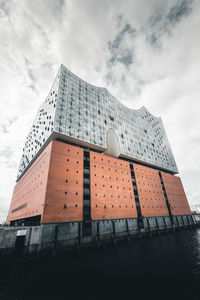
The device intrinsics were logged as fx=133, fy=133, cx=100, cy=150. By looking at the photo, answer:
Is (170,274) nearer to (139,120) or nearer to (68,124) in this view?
(68,124)

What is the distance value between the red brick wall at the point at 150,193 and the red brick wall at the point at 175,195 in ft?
13.9

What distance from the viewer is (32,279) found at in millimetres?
11461

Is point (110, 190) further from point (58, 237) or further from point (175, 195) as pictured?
point (175, 195)

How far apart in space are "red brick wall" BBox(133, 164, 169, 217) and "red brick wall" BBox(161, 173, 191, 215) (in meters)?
4.23

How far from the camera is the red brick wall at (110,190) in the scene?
26.3 metres

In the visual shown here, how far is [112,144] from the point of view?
127 ft

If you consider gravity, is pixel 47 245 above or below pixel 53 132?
below

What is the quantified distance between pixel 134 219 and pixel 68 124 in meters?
26.2

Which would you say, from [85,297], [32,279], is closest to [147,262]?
[85,297]

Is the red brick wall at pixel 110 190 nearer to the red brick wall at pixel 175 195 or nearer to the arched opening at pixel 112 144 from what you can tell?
the arched opening at pixel 112 144

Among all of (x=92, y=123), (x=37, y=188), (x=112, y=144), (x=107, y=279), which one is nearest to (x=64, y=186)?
(x=37, y=188)

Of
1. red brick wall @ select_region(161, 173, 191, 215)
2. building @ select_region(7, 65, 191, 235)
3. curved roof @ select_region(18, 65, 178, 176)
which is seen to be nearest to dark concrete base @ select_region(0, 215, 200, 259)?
building @ select_region(7, 65, 191, 235)

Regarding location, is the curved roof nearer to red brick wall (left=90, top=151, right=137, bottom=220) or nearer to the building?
the building

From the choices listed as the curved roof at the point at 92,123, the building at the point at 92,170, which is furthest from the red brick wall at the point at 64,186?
the curved roof at the point at 92,123
